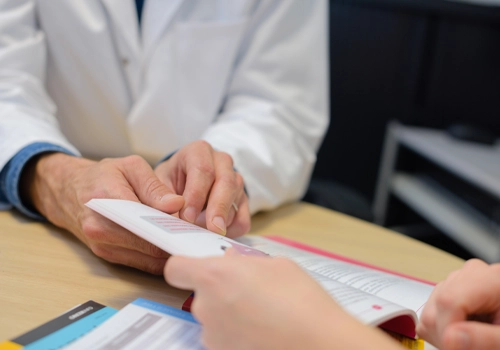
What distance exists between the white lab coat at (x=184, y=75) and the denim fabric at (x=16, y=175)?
146 millimetres

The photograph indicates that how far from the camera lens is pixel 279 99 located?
2.73 feet

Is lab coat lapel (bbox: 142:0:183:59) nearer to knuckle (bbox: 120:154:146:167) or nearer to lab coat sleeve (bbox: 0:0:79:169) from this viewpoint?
lab coat sleeve (bbox: 0:0:79:169)

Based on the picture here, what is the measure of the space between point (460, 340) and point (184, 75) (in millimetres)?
674

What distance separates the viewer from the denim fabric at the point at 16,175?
575mm

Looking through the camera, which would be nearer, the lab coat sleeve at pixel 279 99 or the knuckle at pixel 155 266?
the knuckle at pixel 155 266

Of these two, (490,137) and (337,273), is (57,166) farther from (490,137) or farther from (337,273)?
(490,137)

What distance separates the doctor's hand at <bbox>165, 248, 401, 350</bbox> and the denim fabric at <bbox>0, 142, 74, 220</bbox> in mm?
362

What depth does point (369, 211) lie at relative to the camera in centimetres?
96

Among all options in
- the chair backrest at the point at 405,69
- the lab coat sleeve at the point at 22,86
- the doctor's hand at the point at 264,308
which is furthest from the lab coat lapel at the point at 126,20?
the chair backrest at the point at 405,69

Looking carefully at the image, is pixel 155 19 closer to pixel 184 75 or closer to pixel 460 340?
pixel 184 75

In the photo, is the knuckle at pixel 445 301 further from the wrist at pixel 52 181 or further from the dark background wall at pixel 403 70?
the dark background wall at pixel 403 70

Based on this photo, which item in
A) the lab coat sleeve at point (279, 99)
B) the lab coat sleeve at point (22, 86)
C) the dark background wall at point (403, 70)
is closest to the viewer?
the lab coat sleeve at point (22, 86)

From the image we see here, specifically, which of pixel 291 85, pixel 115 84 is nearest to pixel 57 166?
pixel 115 84

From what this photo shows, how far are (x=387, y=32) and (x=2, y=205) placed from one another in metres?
1.59
